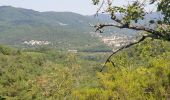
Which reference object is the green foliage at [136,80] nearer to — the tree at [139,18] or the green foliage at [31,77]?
the tree at [139,18]

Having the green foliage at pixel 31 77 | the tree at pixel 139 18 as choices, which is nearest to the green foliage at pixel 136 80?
the tree at pixel 139 18

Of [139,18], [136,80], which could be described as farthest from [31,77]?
[139,18]

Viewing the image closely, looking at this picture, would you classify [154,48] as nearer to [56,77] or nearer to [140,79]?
[140,79]

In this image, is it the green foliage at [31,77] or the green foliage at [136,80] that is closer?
the green foliage at [136,80]

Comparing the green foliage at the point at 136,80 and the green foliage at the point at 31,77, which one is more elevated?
the green foliage at the point at 136,80

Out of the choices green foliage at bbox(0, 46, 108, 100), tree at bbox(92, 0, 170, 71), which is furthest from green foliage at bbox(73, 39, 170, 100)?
green foliage at bbox(0, 46, 108, 100)

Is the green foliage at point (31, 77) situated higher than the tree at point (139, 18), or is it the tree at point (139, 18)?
the tree at point (139, 18)

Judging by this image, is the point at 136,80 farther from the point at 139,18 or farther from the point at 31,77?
the point at 31,77

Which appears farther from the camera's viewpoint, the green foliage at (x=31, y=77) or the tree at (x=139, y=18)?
the green foliage at (x=31, y=77)

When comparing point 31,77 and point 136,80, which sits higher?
point 136,80

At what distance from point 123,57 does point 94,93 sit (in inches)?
180

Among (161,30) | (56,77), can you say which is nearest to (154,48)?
(161,30)

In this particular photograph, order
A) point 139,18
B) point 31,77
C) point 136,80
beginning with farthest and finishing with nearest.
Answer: point 31,77
point 136,80
point 139,18

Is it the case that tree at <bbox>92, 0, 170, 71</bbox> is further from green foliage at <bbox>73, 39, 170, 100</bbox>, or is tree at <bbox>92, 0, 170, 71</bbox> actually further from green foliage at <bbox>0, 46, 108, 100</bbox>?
green foliage at <bbox>0, 46, 108, 100</bbox>
